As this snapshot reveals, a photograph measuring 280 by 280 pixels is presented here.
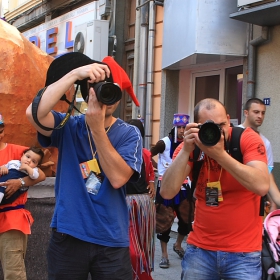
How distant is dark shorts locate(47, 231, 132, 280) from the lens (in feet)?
9.45

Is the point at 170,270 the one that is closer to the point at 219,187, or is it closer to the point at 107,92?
the point at 219,187

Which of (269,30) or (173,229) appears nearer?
(269,30)

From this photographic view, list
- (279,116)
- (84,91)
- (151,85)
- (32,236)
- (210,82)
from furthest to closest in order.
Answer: (151,85)
(210,82)
(279,116)
(32,236)
(84,91)

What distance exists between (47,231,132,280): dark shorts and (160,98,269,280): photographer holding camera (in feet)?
1.77

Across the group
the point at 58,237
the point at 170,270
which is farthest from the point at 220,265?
the point at 170,270

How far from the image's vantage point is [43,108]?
2883 mm

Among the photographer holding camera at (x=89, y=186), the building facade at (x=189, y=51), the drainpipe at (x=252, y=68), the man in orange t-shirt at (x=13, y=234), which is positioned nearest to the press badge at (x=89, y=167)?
the photographer holding camera at (x=89, y=186)

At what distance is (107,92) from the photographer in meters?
2.70

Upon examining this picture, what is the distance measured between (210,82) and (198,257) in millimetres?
6928

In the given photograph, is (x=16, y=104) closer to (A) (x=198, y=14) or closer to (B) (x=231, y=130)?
(B) (x=231, y=130)

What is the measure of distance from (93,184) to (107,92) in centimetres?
51

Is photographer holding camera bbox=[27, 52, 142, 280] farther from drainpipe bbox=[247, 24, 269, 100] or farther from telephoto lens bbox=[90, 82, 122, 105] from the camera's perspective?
drainpipe bbox=[247, 24, 269, 100]

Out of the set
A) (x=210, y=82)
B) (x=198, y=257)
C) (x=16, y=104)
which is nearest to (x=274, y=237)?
(x=198, y=257)

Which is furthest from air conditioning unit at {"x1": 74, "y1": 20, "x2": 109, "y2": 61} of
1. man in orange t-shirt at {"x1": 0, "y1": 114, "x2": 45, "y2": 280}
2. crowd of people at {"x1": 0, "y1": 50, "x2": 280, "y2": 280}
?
crowd of people at {"x1": 0, "y1": 50, "x2": 280, "y2": 280}
